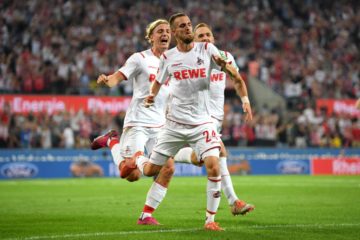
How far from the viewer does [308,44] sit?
122ft

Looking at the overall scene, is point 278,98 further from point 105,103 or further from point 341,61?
point 105,103

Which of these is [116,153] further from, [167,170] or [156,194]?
[156,194]

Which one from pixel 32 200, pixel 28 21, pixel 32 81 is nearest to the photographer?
pixel 32 200

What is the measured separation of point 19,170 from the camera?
2588 centimetres

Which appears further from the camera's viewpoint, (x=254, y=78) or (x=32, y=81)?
(x=254, y=78)

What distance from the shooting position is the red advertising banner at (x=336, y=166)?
29.5 metres

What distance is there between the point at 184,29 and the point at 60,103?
19.0 metres

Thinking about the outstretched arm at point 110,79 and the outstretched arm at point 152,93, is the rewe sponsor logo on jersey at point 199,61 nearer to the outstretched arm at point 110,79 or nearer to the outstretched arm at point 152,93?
the outstretched arm at point 152,93

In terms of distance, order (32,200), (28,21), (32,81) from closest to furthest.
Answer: (32,200), (32,81), (28,21)

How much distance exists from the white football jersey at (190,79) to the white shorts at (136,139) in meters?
1.75

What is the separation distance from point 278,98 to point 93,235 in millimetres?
24424

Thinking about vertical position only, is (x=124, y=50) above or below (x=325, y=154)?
above

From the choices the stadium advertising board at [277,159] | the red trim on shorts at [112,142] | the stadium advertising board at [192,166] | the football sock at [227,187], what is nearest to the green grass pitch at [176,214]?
the football sock at [227,187]

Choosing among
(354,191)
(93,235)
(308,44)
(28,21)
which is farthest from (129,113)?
(308,44)
